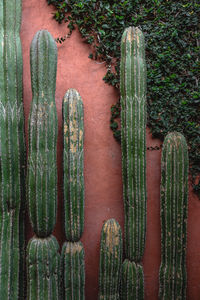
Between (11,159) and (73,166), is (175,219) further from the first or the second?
(11,159)

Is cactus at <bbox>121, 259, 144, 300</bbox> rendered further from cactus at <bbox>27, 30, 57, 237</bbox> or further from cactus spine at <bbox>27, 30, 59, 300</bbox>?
cactus at <bbox>27, 30, 57, 237</bbox>

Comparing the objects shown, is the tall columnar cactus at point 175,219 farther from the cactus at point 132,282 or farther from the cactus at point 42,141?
the cactus at point 42,141

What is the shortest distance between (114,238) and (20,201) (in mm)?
1174

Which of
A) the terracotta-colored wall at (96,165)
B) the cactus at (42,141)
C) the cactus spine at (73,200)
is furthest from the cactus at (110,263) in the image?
the cactus at (42,141)

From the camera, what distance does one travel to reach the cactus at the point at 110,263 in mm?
3250

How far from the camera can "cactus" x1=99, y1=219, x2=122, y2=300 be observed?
3250 mm

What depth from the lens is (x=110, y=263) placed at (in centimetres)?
324

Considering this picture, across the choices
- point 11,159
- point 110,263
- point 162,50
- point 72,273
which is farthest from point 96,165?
point 162,50

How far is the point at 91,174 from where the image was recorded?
12.5ft

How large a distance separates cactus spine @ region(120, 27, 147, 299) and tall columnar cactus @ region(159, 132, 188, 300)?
0.28 metres

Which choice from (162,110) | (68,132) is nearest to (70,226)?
(68,132)

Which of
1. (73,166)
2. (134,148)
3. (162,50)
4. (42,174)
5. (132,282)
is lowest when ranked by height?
(132,282)

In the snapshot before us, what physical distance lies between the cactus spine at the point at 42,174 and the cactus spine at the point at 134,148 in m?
0.85

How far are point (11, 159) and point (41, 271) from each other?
4.13 ft
